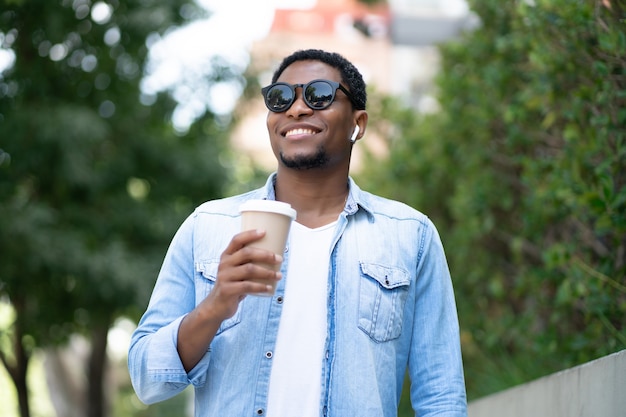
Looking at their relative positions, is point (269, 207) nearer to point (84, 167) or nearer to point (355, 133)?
point (355, 133)

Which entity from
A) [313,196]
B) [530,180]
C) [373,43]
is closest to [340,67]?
[313,196]

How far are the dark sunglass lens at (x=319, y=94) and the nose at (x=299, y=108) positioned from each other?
0.02 metres

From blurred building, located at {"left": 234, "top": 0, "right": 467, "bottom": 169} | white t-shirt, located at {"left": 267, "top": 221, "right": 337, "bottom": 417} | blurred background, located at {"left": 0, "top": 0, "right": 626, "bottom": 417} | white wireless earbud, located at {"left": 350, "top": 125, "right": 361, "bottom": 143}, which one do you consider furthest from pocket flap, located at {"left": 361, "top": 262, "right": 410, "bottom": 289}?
blurred building, located at {"left": 234, "top": 0, "right": 467, "bottom": 169}

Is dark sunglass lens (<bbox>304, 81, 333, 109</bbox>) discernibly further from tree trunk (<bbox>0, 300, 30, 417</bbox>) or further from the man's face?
tree trunk (<bbox>0, 300, 30, 417</bbox>)

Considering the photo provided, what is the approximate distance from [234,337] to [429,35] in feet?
98.1

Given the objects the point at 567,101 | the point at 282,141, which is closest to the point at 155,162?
the point at 567,101

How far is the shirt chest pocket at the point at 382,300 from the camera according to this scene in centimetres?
262

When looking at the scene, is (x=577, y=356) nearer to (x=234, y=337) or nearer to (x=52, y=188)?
(x=234, y=337)

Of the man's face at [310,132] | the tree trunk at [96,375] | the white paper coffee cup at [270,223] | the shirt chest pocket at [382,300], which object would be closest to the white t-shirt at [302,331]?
the shirt chest pocket at [382,300]

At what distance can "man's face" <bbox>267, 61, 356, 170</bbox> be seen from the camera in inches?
110

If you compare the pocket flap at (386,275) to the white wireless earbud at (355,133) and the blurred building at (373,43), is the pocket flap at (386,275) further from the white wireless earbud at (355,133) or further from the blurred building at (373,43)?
the blurred building at (373,43)

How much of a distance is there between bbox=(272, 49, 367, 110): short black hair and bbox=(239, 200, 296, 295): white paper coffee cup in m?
0.78

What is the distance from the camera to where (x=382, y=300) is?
2.64 meters

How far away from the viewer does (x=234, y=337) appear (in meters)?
2.62
